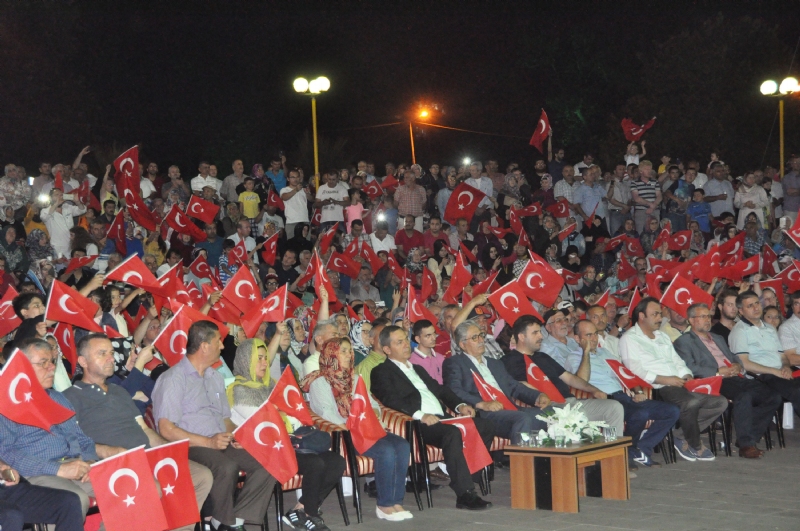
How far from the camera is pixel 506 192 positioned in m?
19.3

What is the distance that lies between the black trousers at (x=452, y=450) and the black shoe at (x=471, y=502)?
38 mm

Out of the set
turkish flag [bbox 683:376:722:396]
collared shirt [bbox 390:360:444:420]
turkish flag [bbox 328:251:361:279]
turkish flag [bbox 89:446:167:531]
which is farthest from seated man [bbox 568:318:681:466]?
turkish flag [bbox 328:251:361:279]

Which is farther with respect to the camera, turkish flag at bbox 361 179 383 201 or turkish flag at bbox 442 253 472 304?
turkish flag at bbox 361 179 383 201

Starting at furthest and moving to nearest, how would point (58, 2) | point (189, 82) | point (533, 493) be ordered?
1. point (189, 82)
2. point (58, 2)
3. point (533, 493)

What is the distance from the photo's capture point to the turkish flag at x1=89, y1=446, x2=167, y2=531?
6.22 meters

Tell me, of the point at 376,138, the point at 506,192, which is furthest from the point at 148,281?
the point at 376,138

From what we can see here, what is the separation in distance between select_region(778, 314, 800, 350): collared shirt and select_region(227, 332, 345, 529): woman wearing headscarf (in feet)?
19.8

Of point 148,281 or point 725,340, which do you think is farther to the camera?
point 725,340

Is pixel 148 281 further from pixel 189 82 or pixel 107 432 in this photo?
pixel 189 82

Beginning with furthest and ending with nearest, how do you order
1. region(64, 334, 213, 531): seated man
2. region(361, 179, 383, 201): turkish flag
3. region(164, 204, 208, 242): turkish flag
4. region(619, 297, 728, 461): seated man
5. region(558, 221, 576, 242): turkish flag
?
region(361, 179, 383, 201): turkish flag → region(558, 221, 576, 242): turkish flag → region(164, 204, 208, 242): turkish flag → region(619, 297, 728, 461): seated man → region(64, 334, 213, 531): seated man

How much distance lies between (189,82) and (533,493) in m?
33.5

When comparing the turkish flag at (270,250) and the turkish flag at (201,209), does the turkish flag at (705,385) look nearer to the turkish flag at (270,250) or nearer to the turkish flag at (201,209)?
the turkish flag at (270,250)

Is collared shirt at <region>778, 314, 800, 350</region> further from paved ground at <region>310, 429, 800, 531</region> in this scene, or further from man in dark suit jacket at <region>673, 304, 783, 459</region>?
paved ground at <region>310, 429, 800, 531</region>

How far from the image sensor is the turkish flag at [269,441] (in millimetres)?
7226
